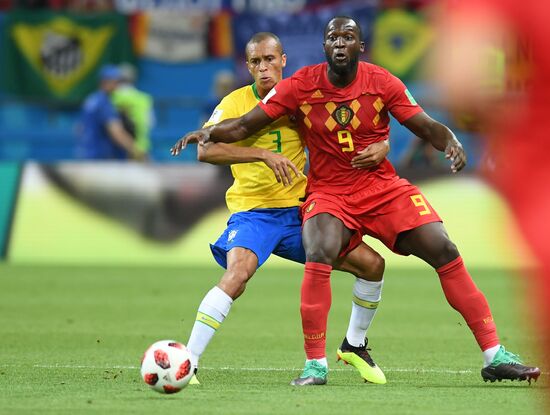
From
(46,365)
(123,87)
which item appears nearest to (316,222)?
(46,365)

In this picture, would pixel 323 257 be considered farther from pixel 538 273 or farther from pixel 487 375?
pixel 538 273

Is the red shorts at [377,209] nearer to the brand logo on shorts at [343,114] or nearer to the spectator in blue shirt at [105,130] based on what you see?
the brand logo on shorts at [343,114]

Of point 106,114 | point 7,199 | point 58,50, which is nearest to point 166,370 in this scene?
point 7,199

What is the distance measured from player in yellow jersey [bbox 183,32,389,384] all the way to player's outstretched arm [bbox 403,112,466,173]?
242 mm

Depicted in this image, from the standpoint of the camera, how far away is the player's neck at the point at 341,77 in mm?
6578

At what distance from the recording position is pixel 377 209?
6645 mm

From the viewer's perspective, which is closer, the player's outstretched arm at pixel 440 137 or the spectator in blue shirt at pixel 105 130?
the player's outstretched arm at pixel 440 137

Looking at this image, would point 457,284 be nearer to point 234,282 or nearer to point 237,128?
point 234,282

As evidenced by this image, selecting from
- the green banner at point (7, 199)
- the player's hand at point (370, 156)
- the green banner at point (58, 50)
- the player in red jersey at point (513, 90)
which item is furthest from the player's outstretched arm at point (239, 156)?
the green banner at point (58, 50)

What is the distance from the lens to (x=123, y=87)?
17.3 metres

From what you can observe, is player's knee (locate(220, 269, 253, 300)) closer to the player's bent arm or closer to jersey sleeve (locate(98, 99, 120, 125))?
the player's bent arm

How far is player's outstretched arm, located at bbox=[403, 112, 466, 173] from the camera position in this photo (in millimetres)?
6191

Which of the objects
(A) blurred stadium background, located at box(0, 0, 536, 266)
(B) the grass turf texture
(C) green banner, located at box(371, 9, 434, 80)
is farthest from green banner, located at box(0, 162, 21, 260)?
(C) green banner, located at box(371, 9, 434, 80)

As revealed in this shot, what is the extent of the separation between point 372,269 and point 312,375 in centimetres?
84
